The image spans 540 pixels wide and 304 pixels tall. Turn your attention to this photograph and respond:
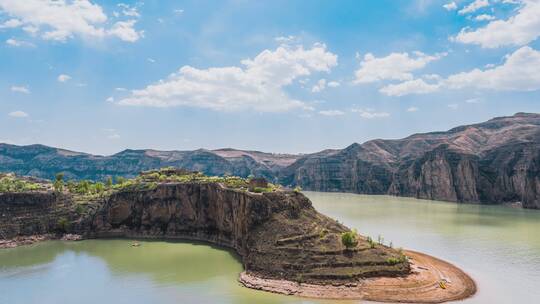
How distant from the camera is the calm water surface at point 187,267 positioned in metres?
51.0

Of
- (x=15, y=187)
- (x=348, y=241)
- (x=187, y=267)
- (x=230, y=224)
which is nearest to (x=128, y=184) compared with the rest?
(x=15, y=187)

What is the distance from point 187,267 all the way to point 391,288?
31209 mm

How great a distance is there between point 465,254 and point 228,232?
143 ft

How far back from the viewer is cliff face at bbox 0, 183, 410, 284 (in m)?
54.8

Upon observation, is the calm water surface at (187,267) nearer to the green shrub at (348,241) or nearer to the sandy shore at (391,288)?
the sandy shore at (391,288)

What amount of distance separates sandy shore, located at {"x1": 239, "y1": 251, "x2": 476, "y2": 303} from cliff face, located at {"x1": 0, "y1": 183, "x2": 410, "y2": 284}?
4.56ft

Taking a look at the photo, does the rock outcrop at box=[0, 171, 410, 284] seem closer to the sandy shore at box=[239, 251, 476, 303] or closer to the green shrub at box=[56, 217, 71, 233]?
the green shrub at box=[56, 217, 71, 233]

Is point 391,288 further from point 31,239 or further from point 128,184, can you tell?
point 31,239

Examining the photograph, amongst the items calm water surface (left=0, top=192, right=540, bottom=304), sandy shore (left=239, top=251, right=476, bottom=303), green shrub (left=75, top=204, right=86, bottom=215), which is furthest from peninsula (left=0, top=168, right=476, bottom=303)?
calm water surface (left=0, top=192, right=540, bottom=304)

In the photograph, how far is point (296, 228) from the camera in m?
61.2

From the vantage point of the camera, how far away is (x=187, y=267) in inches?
2522

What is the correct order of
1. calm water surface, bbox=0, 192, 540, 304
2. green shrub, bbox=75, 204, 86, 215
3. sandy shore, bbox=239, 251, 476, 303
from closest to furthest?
sandy shore, bbox=239, 251, 476, 303, calm water surface, bbox=0, 192, 540, 304, green shrub, bbox=75, 204, 86, 215

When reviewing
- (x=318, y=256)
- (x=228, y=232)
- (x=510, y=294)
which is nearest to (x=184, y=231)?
(x=228, y=232)

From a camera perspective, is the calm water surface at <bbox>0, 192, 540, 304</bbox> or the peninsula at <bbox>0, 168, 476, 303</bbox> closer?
the calm water surface at <bbox>0, 192, 540, 304</bbox>
